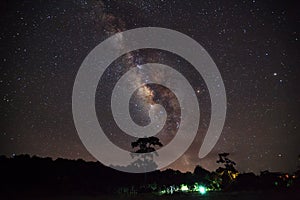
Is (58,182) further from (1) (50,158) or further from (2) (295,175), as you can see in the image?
(2) (295,175)

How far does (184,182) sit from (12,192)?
30.6 meters

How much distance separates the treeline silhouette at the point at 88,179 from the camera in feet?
120

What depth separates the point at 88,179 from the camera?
43188mm

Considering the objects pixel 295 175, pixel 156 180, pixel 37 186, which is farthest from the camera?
pixel 156 180

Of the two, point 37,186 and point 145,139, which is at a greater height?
point 145,139

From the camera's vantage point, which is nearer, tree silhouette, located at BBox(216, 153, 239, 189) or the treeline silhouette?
the treeline silhouette

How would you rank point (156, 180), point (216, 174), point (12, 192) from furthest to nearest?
point (156, 180) < point (216, 174) < point (12, 192)

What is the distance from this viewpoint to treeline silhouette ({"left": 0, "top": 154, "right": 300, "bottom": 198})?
Answer: 1445 inches

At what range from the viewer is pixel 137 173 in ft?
176

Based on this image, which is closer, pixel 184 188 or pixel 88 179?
pixel 88 179

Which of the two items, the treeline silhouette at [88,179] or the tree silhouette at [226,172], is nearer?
the treeline silhouette at [88,179]

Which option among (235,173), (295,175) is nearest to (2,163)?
(235,173)

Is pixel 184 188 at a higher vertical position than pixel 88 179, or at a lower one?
higher

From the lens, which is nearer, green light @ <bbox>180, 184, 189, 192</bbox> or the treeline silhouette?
the treeline silhouette
